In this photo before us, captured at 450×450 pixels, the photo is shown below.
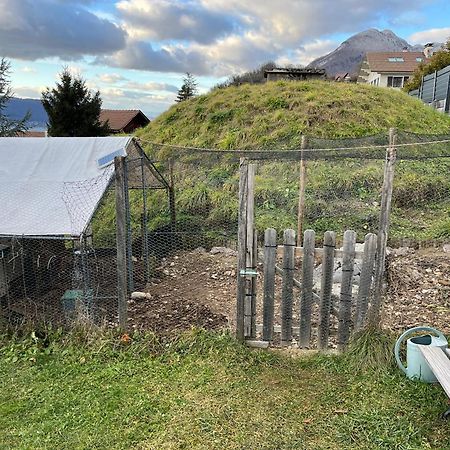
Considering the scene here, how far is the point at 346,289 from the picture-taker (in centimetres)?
387

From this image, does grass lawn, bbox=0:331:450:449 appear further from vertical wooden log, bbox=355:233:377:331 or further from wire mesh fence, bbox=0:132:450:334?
wire mesh fence, bbox=0:132:450:334

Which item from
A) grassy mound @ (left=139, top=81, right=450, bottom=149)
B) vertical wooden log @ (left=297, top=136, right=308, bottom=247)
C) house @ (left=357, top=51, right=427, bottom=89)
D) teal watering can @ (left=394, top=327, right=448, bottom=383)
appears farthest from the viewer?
house @ (left=357, top=51, right=427, bottom=89)

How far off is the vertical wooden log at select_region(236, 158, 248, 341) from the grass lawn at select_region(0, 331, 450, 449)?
198 millimetres

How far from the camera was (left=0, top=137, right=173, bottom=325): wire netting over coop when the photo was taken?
423cm

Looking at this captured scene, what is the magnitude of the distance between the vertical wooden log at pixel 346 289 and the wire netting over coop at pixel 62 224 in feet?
7.03

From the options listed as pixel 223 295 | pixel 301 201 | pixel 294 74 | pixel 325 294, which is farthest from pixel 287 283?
pixel 294 74

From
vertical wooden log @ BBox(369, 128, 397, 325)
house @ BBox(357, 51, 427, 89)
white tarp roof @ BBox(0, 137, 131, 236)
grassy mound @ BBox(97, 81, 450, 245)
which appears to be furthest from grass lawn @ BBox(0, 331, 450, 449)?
house @ BBox(357, 51, 427, 89)

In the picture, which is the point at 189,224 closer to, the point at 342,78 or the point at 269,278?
the point at 269,278

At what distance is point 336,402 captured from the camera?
10.5 ft

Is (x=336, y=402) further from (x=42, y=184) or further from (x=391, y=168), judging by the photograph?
(x=42, y=184)

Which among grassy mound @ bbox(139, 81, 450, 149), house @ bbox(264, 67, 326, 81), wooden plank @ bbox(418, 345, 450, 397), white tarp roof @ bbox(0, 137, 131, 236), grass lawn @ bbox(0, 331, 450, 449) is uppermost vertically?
house @ bbox(264, 67, 326, 81)

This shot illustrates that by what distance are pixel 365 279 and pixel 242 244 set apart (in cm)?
118

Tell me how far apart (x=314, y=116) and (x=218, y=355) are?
9.64 metres

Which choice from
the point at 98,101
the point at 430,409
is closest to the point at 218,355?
the point at 430,409
